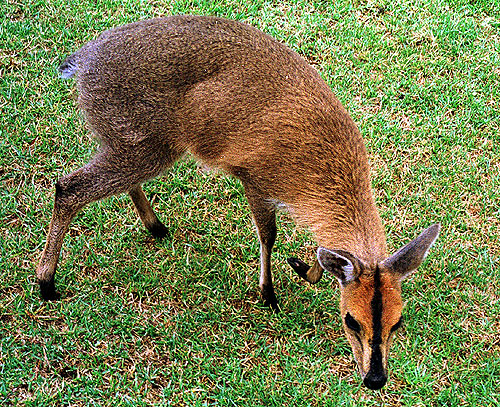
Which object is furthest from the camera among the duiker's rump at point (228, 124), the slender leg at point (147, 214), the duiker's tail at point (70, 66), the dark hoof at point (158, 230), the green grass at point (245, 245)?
the dark hoof at point (158, 230)

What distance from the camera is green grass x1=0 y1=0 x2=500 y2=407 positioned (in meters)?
4.61

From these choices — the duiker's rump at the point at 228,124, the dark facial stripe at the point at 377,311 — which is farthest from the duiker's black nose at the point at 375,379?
the duiker's rump at the point at 228,124

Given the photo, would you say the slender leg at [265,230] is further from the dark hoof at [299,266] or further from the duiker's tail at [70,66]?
the duiker's tail at [70,66]

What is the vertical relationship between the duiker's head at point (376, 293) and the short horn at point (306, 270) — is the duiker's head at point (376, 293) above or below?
above

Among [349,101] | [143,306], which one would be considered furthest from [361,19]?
[143,306]

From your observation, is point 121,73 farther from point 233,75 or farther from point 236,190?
point 236,190

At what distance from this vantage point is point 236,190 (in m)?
5.68

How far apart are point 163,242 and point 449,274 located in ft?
8.10

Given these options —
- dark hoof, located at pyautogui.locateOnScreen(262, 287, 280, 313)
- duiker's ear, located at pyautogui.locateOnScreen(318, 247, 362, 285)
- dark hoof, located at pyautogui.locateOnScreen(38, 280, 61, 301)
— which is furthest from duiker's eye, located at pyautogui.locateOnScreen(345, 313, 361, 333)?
dark hoof, located at pyautogui.locateOnScreen(38, 280, 61, 301)

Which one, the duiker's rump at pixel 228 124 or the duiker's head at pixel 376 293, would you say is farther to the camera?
the duiker's rump at pixel 228 124

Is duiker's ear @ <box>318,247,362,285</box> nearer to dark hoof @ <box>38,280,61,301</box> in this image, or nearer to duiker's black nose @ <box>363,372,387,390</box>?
duiker's black nose @ <box>363,372,387,390</box>

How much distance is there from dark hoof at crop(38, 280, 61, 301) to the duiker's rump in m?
0.57

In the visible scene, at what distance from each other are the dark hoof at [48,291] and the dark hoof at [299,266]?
1.88 metres

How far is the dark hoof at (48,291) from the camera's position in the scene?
15.9ft
